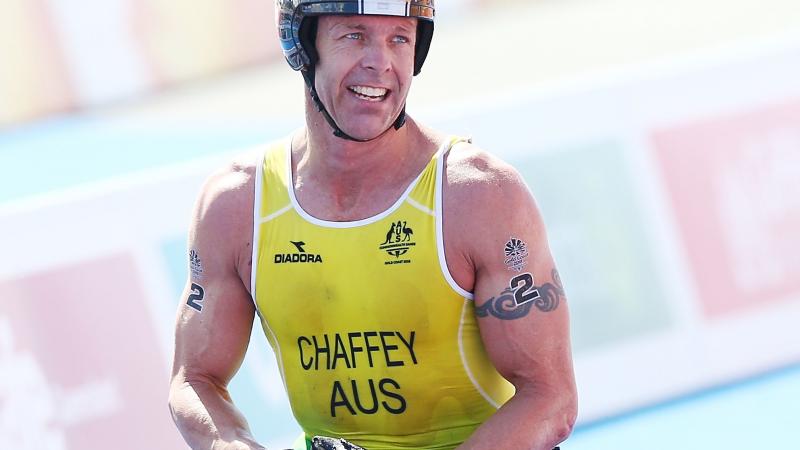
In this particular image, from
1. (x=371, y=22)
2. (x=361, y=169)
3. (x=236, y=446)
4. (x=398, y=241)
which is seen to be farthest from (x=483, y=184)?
(x=236, y=446)

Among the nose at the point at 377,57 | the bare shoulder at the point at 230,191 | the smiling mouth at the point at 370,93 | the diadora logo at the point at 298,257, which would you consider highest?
the nose at the point at 377,57

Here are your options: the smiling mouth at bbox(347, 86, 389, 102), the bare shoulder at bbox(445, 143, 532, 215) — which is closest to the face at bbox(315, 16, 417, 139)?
the smiling mouth at bbox(347, 86, 389, 102)

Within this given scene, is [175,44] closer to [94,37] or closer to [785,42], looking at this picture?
[94,37]

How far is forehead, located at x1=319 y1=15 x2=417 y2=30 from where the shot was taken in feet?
11.3

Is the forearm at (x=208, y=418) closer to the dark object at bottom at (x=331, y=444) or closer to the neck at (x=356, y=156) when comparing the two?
the dark object at bottom at (x=331, y=444)

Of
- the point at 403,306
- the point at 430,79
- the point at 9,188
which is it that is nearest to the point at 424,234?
the point at 403,306

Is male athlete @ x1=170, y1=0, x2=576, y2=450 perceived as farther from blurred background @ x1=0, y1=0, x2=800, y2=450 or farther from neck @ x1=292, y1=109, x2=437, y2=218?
blurred background @ x1=0, y1=0, x2=800, y2=450

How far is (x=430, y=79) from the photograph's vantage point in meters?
11.8

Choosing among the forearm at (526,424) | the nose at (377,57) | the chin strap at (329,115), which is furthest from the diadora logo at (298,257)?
the forearm at (526,424)

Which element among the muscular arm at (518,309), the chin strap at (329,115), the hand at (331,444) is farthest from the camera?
the chin strap at (329,115)

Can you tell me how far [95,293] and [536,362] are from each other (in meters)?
2.61

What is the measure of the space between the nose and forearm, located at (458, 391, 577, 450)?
93cm

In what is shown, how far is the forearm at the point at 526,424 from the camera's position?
134 inches

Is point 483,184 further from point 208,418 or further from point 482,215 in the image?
point 208,418
